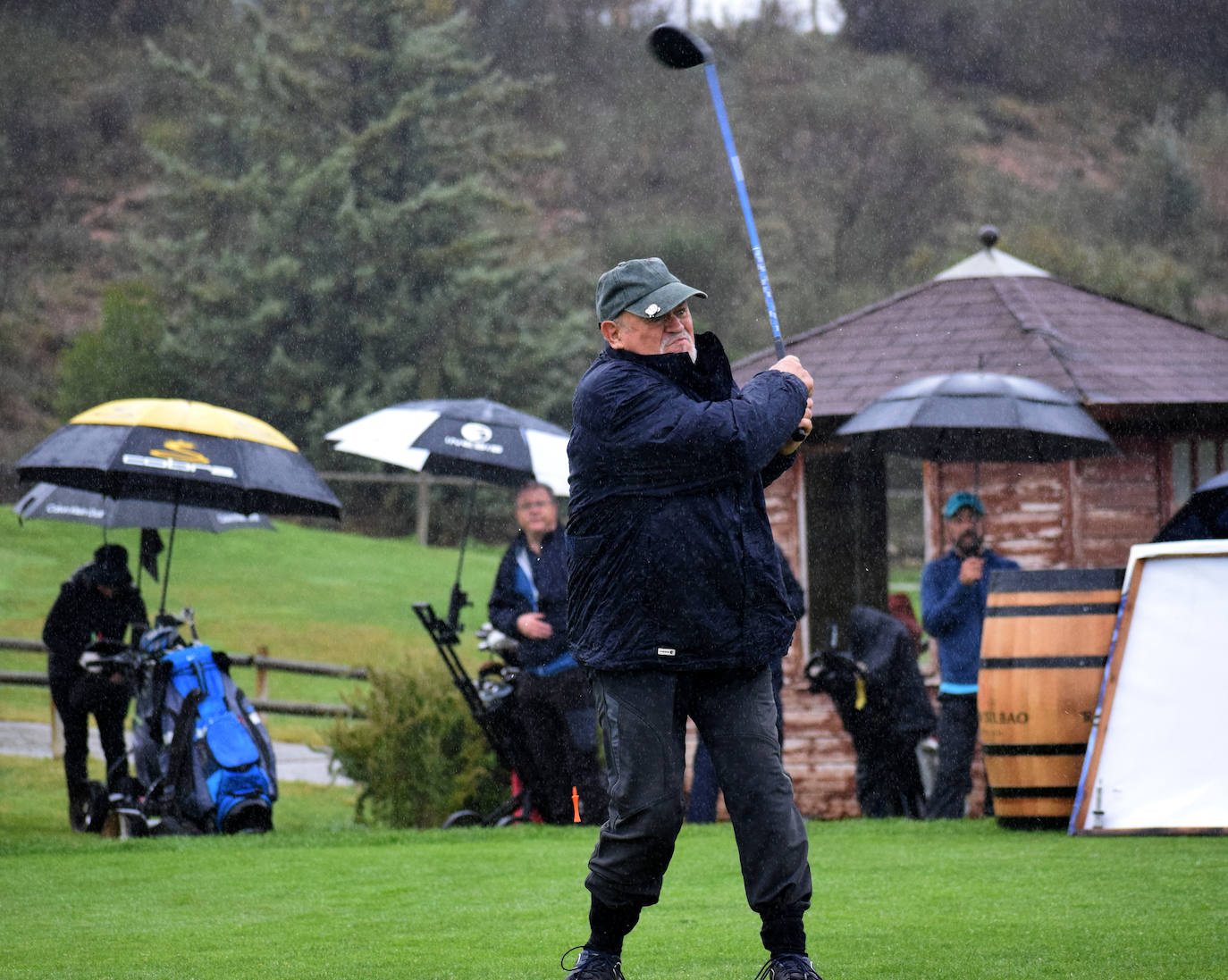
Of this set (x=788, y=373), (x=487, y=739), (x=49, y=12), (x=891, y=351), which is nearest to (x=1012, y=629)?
(x=487, y=739)

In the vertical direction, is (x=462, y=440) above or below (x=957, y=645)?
above

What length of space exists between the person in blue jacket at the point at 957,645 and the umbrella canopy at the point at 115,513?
4420 millimetres

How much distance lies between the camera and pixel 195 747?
835 centimetres

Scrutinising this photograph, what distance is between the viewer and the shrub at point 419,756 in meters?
9.77

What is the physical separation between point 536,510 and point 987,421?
2386 millimetres

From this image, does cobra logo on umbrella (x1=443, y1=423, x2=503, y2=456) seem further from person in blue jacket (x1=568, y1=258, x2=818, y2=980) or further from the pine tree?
the pine tree

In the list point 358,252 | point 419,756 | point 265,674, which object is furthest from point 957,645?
point 358,252

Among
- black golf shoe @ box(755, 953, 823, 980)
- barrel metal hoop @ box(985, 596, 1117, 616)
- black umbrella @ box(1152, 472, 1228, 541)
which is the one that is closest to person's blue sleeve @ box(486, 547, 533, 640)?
barrel metal hoop @ box(985, 596, 1117, 616)

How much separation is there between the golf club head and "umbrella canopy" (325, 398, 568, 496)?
3895 millimetres

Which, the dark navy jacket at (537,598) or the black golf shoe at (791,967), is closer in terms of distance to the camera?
the black golf shoe at (791,967)

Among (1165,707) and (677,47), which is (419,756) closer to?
(1165,707)

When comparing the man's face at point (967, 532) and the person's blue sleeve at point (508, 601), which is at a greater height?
the man's face at point (967, 532)

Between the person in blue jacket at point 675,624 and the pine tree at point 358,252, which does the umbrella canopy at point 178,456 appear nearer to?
the person in blue jacket at point 675,624

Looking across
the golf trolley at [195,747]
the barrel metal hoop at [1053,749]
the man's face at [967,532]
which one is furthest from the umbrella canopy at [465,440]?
the barrel metal hoop at [1053,749]
